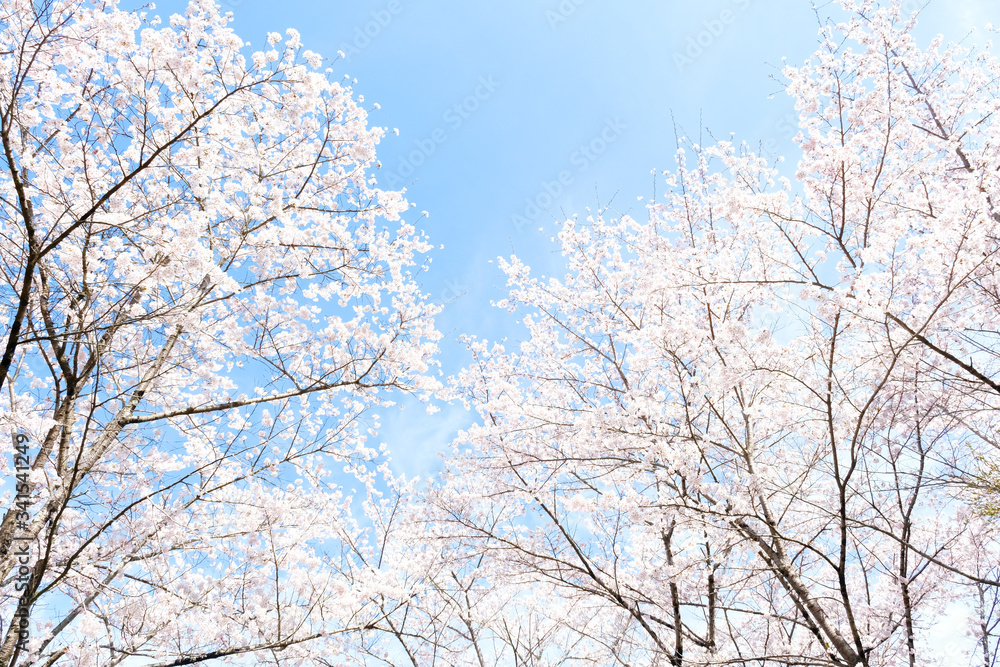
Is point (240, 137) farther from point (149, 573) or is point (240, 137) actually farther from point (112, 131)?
point (149, 573)

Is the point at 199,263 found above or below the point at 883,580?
above

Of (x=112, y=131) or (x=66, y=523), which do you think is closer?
(x=112, y=131)

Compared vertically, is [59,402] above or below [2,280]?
below

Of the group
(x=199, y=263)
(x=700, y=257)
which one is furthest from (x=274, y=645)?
(x=700, y=257)

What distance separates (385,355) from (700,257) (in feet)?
10.8

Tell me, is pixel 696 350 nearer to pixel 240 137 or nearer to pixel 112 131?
pixel 240 137

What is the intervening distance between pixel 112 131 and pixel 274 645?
461 centimetres

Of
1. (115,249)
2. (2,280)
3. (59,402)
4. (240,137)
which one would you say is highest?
(240,137)

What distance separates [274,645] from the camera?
4816 millimetres

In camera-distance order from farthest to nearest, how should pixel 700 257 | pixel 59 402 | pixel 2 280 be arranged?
pixel 700 257 → pixel 59 402 → pixel 2 280

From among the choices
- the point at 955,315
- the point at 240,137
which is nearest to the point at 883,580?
the point at 955,315

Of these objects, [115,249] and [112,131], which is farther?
[115,249]

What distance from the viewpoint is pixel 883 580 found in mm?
6418

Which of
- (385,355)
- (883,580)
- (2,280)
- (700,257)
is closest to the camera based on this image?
(2,280)
